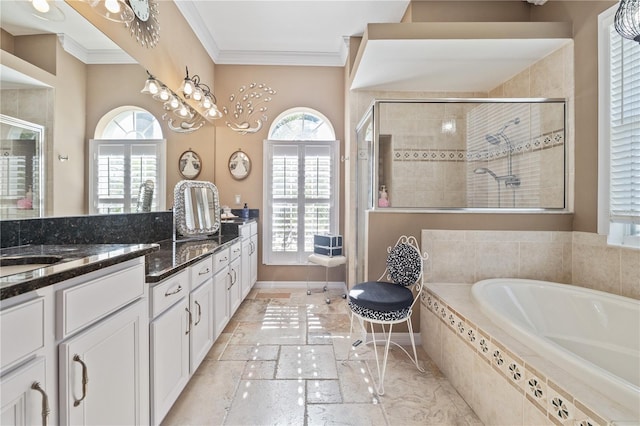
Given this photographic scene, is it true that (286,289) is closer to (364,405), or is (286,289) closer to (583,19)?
(364,405)

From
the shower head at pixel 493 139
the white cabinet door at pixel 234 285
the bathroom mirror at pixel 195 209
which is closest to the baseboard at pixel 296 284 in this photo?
the white cabinet door at pixel 234 285

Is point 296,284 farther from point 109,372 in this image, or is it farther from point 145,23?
point 145,23

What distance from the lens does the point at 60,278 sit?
0.88m

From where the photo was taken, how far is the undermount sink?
1.08 metres

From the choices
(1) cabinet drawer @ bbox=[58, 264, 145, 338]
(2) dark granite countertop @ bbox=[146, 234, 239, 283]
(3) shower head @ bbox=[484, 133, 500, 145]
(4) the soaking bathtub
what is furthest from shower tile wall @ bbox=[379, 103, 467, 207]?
(1) cabinet drawer @ bbox=[58, 264, 145, 338]

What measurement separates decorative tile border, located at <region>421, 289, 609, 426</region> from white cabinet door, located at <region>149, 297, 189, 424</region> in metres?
1.69

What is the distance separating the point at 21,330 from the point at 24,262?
0.52 metres

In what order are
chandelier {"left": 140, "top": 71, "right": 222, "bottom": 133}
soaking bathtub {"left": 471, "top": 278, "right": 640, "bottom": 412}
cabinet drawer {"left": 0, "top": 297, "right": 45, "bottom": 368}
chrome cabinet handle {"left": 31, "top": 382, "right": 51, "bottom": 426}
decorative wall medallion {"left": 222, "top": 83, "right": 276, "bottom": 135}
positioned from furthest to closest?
decorative wall medallion {"left": 222, "top": 83, "right": 276, "bottom": 135}, chandelier {"left": 140, "top": 71, "right": 222, "bottom": 133}, soaking bathtub {"left": 471, "top": 278, "right": 640, "bottom": 412}, chrome cabinet handle {"left": 31, "top": 382, "right": 51, "bottom": 426}, cabinet drawer {"left": 0, "top": 297, "right": 45, "bottom": 368}

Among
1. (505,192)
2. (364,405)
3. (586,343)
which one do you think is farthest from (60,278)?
(505,192)

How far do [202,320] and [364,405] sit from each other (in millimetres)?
1161

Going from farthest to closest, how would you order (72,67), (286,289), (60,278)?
(286,289)
(72,67)
(60,278)

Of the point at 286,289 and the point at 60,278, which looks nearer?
the point at 60,278

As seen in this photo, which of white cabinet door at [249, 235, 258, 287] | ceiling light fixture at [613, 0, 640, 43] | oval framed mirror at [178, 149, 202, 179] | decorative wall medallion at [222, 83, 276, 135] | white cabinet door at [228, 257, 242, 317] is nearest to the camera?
ceiling light fixture at [613, 0, 640, 43]

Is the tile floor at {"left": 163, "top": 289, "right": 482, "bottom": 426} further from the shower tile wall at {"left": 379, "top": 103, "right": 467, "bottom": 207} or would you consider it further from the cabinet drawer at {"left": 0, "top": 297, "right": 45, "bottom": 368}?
the shower tile wall at {"left": 379, "top": 103, "right": 467, "bottom": 207}
